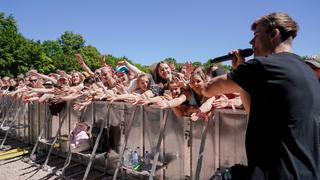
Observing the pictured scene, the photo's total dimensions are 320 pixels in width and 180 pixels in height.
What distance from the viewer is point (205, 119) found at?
4645 millimetres

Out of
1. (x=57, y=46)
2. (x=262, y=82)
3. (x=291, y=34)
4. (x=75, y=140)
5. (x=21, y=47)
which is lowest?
(x=75, y=140)

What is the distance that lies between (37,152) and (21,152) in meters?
0.46

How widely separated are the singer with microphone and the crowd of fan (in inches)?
77.9

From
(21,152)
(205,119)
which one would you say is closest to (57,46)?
(21,152)

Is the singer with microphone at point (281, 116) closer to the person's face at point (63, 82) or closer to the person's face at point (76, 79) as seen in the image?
the person's face at point (76, 79)

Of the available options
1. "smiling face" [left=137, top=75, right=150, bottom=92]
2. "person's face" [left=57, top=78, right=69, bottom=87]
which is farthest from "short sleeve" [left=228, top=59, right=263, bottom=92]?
"person's face" [left=57, top=78, right=69, bottom=87]

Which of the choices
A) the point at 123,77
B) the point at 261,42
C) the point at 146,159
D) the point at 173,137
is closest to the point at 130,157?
the point at 146,159

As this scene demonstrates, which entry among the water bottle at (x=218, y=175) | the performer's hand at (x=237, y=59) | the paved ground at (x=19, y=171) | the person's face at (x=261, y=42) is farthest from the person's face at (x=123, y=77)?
the person's face at (x=261, y=42)

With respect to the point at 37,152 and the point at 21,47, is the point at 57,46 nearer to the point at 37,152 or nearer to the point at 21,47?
the point at 21,47

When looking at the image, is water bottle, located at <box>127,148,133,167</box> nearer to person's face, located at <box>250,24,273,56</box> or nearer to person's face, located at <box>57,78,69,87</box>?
person's face, located at <box>57,78,69,87</box>

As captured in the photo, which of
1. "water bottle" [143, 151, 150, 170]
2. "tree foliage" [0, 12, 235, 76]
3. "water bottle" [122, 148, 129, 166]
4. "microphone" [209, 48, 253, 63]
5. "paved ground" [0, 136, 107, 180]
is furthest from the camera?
"tree foliage" [0, 12, 235, 76]

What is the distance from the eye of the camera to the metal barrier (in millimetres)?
4559

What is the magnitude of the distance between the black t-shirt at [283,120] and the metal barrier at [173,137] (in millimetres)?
2176

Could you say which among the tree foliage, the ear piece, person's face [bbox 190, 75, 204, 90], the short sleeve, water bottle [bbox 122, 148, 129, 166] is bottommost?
water bottle [bbox 122, 148, 129, 166]
